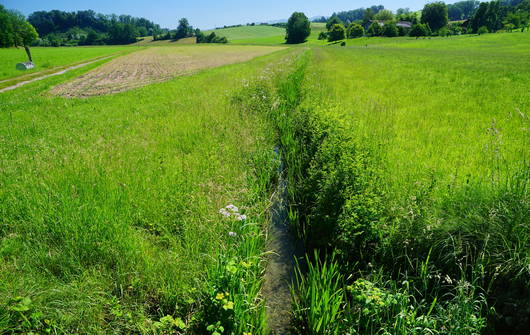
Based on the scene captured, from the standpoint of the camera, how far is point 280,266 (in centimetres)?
444

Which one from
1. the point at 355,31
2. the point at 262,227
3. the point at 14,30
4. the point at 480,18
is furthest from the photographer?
the point at 355,31

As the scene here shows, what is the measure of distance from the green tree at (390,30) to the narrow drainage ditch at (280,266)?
318 feet

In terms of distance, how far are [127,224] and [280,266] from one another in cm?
223

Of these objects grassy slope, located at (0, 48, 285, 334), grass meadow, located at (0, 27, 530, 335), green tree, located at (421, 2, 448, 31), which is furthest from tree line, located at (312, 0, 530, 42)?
grassy slope, located at (0, 48, 285, 334)

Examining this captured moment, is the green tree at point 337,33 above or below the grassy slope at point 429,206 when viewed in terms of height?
above

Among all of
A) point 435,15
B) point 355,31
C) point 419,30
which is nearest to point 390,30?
point 419,30

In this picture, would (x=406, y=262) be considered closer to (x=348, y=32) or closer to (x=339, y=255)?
(x=339, y=255)

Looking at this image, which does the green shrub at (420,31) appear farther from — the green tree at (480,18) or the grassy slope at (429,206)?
the grassy slope at (429,206)

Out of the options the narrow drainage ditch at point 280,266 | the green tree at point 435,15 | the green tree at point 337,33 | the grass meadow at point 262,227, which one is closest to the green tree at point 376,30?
the green tree at point 337,33

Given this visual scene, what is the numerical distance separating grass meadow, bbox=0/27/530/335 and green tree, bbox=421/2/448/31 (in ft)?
346

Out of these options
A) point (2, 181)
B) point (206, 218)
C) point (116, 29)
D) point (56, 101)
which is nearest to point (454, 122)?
point (206, 218)

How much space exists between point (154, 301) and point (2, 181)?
158 inches

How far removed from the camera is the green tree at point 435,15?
303 ft

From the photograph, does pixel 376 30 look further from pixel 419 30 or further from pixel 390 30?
pixel 419 30
